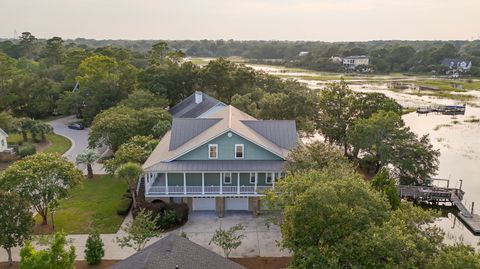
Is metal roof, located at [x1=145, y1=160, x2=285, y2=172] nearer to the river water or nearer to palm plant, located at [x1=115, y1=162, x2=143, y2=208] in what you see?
palm plant, located at [x1=115, y1=162, x2=143, y2=208]

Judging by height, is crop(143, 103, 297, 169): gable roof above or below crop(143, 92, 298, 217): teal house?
above

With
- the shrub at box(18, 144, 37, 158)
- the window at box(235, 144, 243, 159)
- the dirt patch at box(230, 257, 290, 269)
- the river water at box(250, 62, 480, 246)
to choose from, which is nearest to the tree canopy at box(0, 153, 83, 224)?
the window at box(235, 144, 243, 159)

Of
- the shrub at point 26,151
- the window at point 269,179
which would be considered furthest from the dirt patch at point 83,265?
the shrub at point 26,151

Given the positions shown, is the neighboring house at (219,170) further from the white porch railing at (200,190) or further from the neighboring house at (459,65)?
the neighboring house at (459,65)

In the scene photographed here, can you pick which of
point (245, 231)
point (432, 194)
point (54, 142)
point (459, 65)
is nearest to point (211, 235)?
point (245, 231)

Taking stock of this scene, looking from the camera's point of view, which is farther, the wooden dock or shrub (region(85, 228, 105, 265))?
the wooden dock

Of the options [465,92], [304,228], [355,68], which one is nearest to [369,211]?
[304,228]

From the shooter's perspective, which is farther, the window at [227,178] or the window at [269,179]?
the window at [227,178]

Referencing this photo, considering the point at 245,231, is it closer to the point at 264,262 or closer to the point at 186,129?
the point at 264,262
